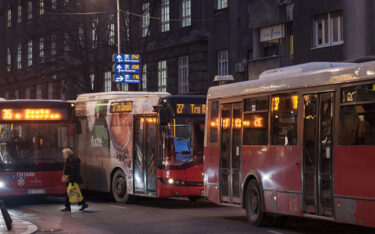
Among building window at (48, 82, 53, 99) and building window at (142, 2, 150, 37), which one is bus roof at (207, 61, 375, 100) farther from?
building window at (48, 82, 53, 99)

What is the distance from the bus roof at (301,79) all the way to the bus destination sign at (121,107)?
5045 mm

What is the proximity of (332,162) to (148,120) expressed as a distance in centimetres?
915

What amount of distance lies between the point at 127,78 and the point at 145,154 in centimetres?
1478

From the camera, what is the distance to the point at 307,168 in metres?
14.4

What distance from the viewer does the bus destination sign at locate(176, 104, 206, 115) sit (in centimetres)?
2116

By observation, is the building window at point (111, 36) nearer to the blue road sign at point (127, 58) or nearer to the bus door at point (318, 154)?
the blue road sign at point (127, 58)

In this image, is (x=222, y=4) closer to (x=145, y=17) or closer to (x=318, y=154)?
(x=145, y=17)

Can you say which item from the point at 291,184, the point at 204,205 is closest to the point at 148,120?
the point at 204,205

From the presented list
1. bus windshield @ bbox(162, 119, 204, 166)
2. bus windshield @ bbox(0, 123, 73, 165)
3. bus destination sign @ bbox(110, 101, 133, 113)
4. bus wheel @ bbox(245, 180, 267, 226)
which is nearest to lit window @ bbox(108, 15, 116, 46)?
bus windshield @ bbox(0, 123, 73, 165)

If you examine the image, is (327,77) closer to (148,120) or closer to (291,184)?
(291,184)

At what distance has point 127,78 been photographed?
36.8 meters

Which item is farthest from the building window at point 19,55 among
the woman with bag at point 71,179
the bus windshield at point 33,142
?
the woman with bag at point 71,179

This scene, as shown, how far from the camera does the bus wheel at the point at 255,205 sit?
1612 centimetres

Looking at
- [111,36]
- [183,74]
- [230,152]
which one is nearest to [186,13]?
[183,74]
